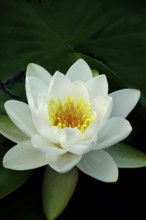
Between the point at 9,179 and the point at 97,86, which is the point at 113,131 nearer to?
the point at 97,86

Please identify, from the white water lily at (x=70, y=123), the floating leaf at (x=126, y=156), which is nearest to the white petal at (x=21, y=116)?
the white water lily at (x=70, y=123)

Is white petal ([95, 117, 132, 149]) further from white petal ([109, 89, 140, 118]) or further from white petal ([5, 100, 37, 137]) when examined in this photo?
white petal ([5, 100, 37, 137])

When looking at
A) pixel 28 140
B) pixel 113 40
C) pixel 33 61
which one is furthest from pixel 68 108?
pixel 113 40

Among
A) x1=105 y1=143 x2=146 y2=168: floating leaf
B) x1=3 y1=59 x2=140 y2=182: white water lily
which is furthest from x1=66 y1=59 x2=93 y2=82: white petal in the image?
x1=105 y1=143 x2=146 y2=168: floating leaf

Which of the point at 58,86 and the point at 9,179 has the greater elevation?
the point at 58,86

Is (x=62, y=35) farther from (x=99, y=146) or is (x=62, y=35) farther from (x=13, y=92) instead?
(x=99, y=146)

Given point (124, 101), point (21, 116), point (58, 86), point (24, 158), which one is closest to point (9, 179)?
point (24, 158)
